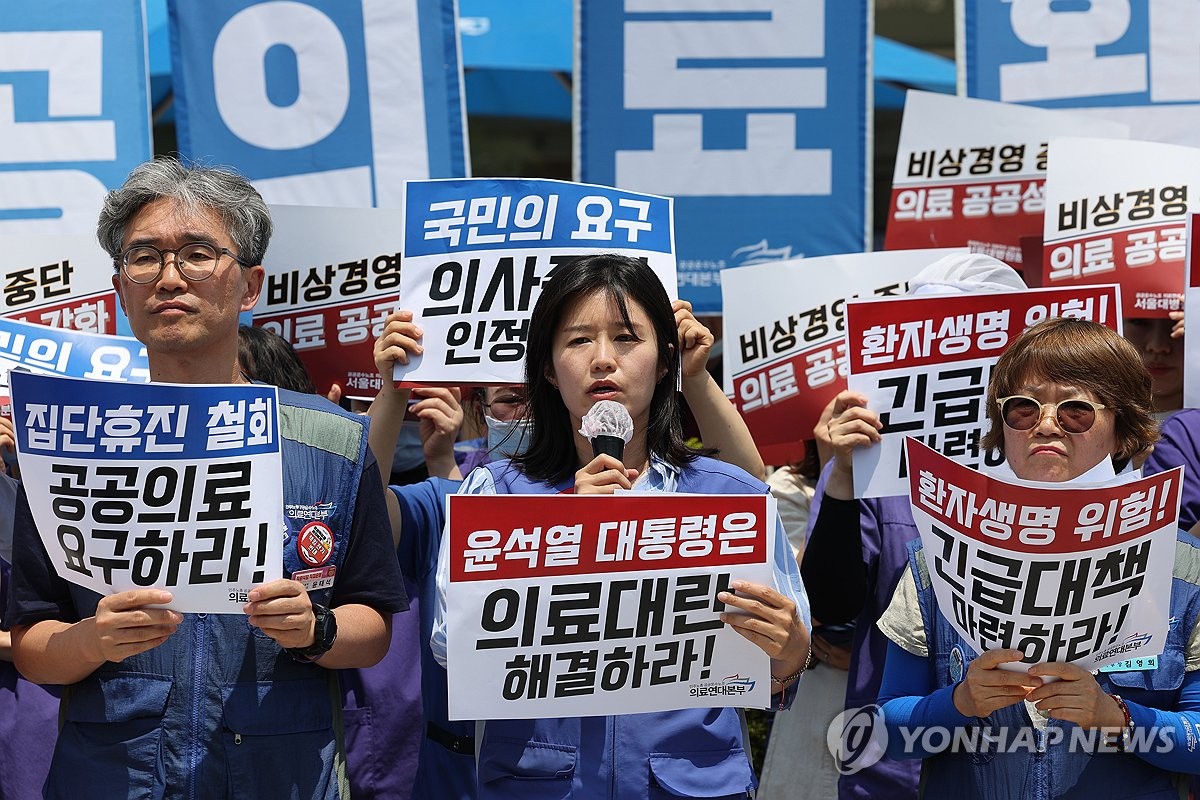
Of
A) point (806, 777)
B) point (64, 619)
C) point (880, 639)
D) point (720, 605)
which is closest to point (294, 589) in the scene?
point (64, 619)

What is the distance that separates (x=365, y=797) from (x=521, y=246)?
1657mm

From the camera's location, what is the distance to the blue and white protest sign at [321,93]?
614 cm

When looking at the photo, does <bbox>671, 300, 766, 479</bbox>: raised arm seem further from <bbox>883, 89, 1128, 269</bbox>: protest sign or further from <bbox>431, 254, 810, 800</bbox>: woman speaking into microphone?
<bbox>883, 89, 1128, 269</bbox>: protest sign

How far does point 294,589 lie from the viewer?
3006mm

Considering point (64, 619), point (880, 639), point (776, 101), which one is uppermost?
point (776, 101)

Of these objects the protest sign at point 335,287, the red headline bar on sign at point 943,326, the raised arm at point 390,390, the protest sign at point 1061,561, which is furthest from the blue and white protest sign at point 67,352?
the protest sign at point 1061,561

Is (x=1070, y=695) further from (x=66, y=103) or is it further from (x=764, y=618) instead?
(x=66, y=103)

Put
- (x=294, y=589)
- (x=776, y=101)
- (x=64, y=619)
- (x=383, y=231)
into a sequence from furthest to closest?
(x=776, y=101)
(x=383, y=231)
(x=64, y=619)
(x=294, y=589)

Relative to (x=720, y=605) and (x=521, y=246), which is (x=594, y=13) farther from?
(x=720, y=605)

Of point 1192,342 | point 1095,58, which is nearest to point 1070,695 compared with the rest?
point 1192,342

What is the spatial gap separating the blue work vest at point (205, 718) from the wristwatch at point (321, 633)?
14 cm

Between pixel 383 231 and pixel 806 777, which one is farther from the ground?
pixel 383 231

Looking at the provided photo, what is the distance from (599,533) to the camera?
3035 millimetres

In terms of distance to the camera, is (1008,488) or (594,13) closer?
(1008,488)
